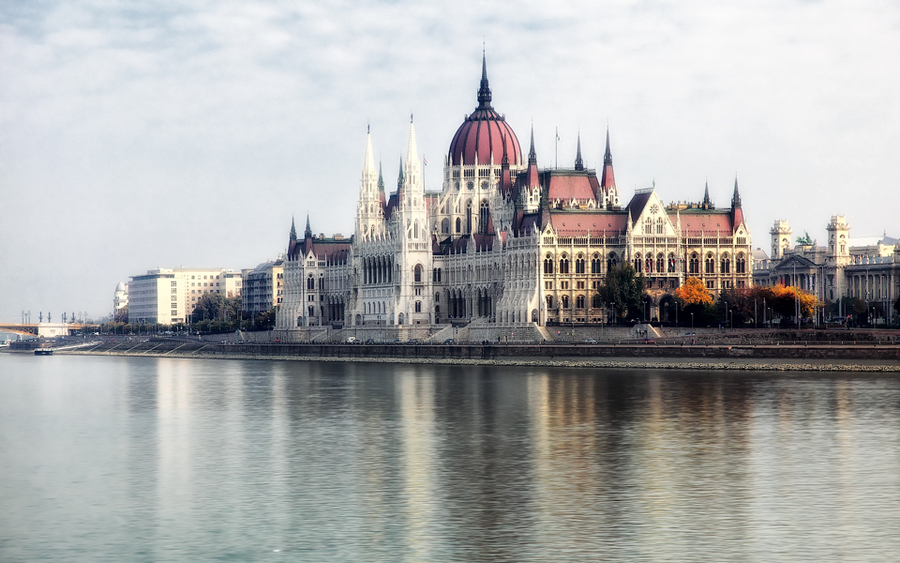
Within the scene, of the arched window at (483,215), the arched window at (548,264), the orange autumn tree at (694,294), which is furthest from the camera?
the arched window at (483,215)

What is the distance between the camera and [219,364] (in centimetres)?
14762

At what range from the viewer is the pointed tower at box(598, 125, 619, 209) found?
6309 inches

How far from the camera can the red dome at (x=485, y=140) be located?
174 m

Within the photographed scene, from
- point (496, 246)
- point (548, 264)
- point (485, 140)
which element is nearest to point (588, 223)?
point (548, 264)

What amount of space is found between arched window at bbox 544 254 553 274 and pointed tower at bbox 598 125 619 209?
2180 centimetres

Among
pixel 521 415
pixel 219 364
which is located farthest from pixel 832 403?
pixel 219 364

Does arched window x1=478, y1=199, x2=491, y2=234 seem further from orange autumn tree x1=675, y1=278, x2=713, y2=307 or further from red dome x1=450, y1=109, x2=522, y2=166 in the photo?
orange autumn tree x1=675, y1=278, x2=713, y2=307

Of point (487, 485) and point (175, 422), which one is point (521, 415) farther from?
point (487, 485)

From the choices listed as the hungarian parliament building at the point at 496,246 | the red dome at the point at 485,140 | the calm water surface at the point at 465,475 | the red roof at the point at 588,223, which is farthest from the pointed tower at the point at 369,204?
the calm water surface at the point at 465,475

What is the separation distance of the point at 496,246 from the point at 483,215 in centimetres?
2386

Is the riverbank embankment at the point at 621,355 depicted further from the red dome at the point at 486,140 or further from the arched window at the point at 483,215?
the red dome at the point at 486,140

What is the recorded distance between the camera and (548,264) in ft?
457

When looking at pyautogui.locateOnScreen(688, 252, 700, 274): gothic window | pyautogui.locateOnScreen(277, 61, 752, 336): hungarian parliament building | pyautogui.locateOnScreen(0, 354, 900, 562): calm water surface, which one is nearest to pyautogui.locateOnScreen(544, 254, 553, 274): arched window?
pyautogui.locateOnScreen(277, 61, 752, 336): hungarian parliament building

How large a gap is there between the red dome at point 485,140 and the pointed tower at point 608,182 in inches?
599
